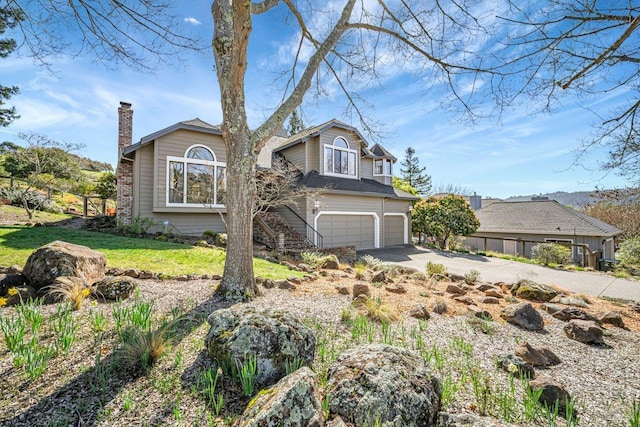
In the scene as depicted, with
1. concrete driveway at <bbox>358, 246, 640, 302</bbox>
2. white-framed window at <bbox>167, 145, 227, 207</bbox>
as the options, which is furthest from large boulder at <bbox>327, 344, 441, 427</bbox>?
white-framed window at <bbox>167, 145, 227, 207</bbox>

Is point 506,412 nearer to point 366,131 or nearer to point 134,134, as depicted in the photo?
point 366,131

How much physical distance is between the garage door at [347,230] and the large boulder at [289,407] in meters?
11.5

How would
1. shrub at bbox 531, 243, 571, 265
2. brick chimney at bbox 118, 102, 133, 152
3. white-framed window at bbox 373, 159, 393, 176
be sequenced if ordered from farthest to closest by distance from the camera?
white-framed window at bbox 373, 159, 393, 176 < shrub at bbox 531, 243, 571, 265 < brick chimney at bbox 118, 102, 133, 152

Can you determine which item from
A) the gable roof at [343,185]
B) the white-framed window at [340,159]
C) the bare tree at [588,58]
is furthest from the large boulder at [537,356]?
the white-framed window at [340,159]

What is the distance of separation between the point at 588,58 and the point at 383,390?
5.36 m

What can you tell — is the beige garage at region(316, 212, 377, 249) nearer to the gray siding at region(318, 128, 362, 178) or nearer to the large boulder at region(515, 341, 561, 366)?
the gray siding at region(318, 128, 362, 178)

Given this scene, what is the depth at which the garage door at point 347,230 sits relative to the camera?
44.5 feet

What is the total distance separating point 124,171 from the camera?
11.4m

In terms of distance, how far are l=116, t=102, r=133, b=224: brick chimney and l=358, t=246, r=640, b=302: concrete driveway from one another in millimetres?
10333

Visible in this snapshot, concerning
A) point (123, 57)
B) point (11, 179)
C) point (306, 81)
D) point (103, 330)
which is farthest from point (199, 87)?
point (11, 179)

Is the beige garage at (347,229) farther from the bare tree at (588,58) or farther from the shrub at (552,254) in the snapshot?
the bare tree at (588,58)

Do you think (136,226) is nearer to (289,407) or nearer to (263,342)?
(263,342)

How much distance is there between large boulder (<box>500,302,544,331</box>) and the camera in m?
4.06

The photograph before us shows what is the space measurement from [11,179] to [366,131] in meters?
21.3
